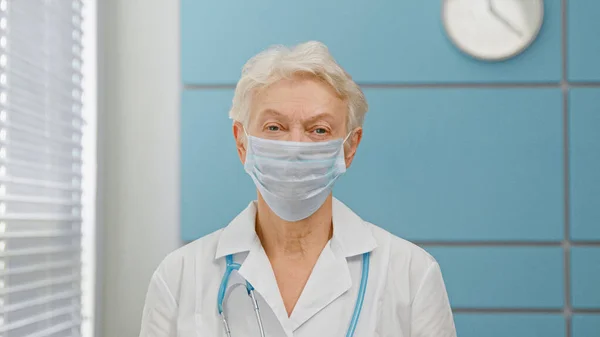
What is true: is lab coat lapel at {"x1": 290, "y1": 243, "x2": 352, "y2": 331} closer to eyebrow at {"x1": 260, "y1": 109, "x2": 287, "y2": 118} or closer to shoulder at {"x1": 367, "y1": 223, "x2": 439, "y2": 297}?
shoulder at {"x1": 367, "y1": 223, "x2": 439, "y2": 297}

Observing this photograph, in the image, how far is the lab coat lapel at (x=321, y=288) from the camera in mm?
1489

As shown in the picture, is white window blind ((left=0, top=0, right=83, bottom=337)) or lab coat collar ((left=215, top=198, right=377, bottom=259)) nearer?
lab coat collar ((left=215, top=198, right=377, bottom=259))

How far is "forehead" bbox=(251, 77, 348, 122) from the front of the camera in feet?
4.88

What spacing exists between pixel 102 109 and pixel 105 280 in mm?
483

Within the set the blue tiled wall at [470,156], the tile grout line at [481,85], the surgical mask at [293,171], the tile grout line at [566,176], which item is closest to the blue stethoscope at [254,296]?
the surgical mask at [293,171]

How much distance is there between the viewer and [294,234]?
5.12 ft

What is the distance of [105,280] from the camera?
7.18 ft

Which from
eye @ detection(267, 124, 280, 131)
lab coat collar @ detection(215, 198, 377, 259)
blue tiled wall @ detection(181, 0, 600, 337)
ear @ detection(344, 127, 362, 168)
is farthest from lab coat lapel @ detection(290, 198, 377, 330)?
blue tiled wall @ detection(181, 0, 600, 337)

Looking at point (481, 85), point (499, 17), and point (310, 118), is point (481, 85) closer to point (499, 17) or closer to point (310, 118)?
point (499, 17)

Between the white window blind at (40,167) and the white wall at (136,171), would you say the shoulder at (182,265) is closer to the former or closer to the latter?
the white window blind at (40,167)

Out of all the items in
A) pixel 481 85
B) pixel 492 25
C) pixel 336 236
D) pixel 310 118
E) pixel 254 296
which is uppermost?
pixel 492 25

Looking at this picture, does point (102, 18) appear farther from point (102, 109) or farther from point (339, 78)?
point (339, 78)

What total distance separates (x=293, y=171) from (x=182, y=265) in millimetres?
303

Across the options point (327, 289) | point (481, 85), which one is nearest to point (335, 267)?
point (327, 289)
